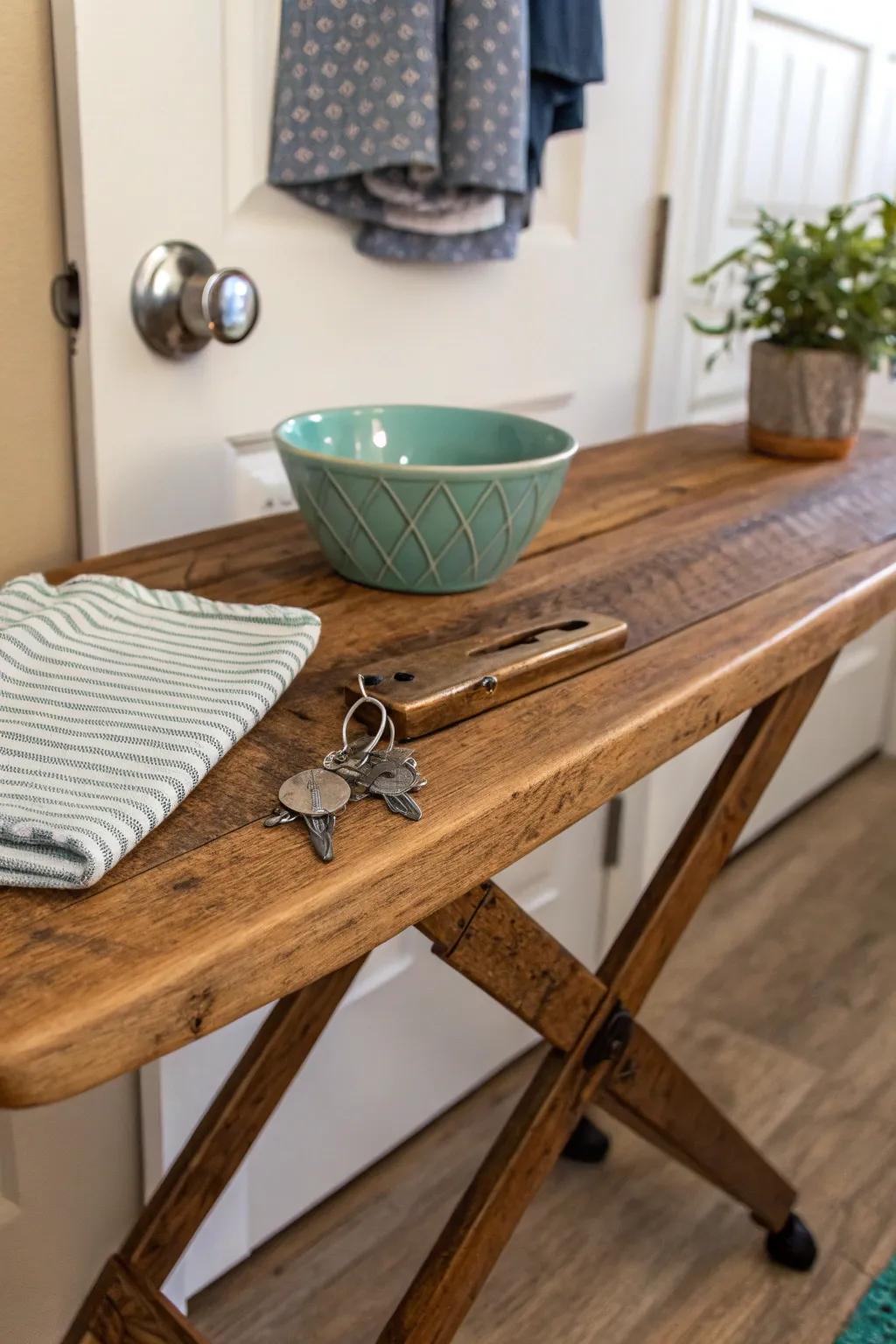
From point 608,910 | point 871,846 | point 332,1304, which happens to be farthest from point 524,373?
point 871,846

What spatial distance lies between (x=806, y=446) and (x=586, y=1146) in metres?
0.78

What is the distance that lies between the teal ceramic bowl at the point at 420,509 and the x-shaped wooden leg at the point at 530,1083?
22 cm

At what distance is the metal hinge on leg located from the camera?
33.5 inches

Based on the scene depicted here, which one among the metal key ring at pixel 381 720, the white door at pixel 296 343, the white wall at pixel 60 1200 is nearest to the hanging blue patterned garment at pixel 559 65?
the white door at pixel 296 343

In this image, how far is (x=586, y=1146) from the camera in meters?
1.37

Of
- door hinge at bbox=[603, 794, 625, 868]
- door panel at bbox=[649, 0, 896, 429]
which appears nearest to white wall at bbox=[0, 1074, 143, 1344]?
door hinge at bbox=[603, 794, 625, 868]

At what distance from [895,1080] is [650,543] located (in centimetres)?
91

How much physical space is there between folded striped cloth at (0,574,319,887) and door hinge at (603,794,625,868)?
37.1 inches

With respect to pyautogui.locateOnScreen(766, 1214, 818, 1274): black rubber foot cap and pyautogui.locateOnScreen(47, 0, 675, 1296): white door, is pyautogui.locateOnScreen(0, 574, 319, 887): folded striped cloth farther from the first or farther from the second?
pyautogui.locateOnScreen(766, 1214, 818, 1274): black rubber foot cap

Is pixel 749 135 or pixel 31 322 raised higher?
pixel 749 135

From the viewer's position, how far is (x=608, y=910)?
1.61 meters

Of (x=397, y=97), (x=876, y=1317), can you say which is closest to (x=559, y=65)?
(x=397, y=97)

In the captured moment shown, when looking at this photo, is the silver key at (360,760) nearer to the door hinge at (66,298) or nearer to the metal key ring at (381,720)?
the metal key ring at (381,720)

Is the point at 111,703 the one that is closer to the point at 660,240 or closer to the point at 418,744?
the point at 418,744
